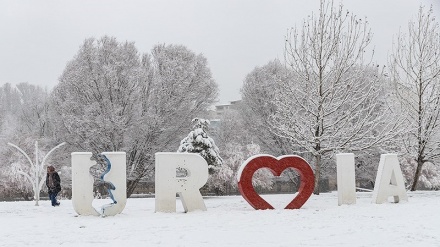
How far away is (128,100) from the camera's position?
1163 inches

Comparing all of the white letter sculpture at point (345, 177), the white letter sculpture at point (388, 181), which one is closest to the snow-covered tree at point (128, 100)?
the white letter sculpture at point (345, 177)

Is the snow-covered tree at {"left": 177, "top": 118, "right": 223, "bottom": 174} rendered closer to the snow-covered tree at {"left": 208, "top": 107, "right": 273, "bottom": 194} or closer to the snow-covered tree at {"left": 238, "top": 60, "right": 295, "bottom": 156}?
the snow-covered tree at {"left": 208, "top": 107, "right": 273, "bottom": 194}

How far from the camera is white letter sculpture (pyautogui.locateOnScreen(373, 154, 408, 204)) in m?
15.3

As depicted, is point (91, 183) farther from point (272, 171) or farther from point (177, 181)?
point (272, 171)

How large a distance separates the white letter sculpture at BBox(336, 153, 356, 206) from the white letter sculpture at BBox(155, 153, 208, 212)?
15.0 ft

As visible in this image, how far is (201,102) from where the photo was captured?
32.4 m

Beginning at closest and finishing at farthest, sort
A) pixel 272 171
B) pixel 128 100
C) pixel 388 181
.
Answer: pixel 272 171, pixel 388 181, pixel 128 100

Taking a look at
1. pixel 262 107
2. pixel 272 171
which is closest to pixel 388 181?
pixel 272 171

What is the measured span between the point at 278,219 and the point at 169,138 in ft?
65.3

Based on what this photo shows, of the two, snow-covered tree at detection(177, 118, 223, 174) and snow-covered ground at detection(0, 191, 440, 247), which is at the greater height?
snow-covered tree at detection(177, 118, 223, 174)

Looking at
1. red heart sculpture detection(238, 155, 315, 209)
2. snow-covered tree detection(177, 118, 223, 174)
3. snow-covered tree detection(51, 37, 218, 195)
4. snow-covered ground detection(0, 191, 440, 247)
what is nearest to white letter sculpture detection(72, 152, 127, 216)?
snow-covered ground detection(0, 191, 440, 247)

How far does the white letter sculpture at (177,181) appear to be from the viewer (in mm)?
13133

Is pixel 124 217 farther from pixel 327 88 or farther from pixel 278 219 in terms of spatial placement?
pixel 327 88

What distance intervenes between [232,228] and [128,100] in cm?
2059
